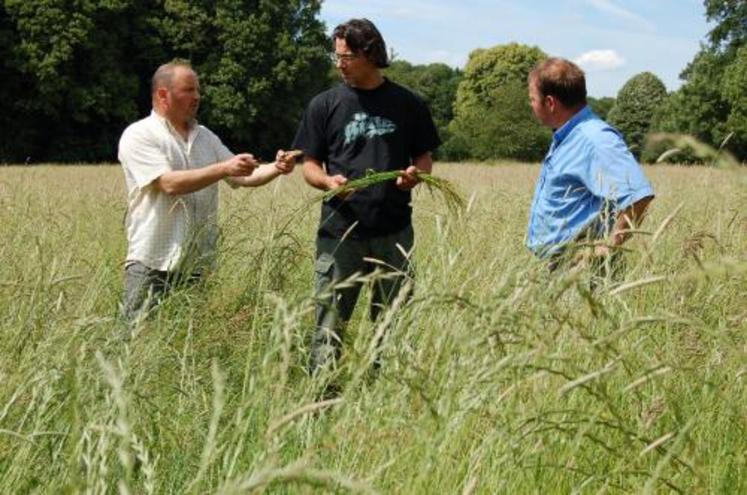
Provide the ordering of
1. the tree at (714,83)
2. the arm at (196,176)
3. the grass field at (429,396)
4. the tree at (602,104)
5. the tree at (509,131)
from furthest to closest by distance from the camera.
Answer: the tree at (602,104) < the tree at (509,131) < the tree at (714,83) < the arm at (196,176) < the grass field at (429,396)

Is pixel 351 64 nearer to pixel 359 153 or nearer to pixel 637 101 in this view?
pixel 359 153

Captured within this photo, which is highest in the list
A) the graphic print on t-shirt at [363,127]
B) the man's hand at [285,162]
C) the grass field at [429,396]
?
the graphic print on t-shirt at [363,127]

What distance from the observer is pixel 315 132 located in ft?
13.2

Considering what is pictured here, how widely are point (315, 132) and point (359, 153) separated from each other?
254 millimetres

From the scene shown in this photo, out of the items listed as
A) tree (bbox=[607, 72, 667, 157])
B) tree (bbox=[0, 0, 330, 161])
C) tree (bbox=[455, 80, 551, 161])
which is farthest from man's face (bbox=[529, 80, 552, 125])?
tree (bbox=[607, 72, 667, 157])

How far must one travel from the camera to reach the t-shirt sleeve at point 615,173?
11.3 feet

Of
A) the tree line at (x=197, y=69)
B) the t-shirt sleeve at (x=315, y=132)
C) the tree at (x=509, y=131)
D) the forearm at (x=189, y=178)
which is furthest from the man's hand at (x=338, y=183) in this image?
the tree at (x=509, y=131)

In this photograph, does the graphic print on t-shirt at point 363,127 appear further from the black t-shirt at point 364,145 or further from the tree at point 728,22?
the tree at point 728,22

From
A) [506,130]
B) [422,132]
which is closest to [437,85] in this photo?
[506,130]

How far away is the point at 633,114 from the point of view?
6544cm

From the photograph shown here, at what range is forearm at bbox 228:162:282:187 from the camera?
4.13m

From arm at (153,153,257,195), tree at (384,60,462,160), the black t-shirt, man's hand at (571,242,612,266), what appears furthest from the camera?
tree at (384,60,462,160)

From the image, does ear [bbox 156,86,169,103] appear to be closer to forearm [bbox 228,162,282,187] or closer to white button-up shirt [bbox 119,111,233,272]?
white button-up shirt [bbox 119,111,233,272]

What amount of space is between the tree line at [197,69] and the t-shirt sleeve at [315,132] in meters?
31.5
